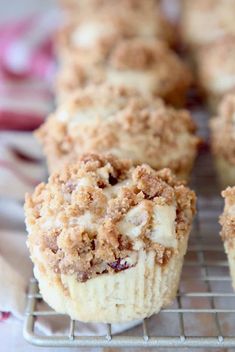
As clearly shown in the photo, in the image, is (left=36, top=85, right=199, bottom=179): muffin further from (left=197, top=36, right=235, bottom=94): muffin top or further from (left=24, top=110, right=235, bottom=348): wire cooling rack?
(left=197, top=36, right=235, bottom=94): muffin top

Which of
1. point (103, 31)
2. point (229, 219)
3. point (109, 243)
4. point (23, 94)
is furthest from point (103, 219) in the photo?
point (103, 31)

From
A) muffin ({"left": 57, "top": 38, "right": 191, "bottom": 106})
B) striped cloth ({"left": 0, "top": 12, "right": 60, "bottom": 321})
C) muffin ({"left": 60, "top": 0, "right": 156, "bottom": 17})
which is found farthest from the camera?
muffin ({"left": 60, "top": 0, "right": 156, "bottom": 17})

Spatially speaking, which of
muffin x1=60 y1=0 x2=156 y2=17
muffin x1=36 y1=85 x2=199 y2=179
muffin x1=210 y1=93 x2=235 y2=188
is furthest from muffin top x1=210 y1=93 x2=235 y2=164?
muffin x1=60 y1=0 x2=156 y2=17

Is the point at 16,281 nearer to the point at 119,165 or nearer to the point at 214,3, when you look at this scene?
the point at 119,165

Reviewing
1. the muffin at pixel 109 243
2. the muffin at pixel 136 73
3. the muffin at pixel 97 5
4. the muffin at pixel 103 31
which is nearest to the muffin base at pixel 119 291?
the muffin at pixel 109 243

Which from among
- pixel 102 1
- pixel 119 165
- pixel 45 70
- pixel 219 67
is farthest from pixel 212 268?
pixel 102 1

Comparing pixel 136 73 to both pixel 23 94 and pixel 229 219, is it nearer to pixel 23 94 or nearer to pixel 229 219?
pixel 23 94
